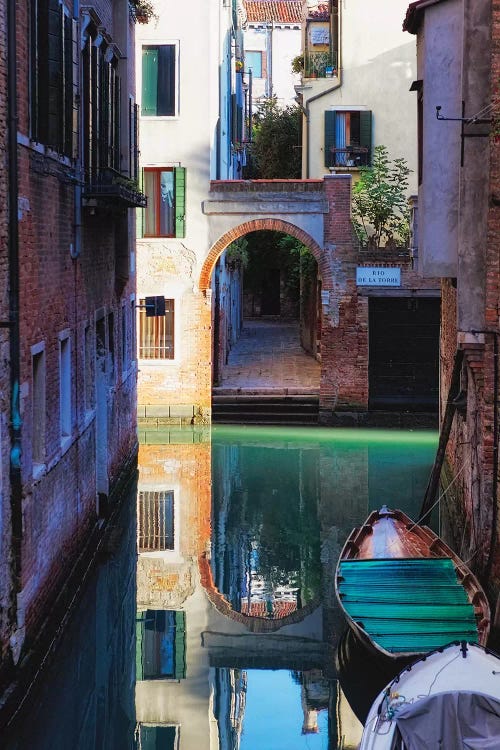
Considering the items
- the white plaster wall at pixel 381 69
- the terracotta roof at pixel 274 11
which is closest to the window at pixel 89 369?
the white plaster wall at pixel 381 69

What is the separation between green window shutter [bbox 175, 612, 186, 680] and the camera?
1106 centimetres

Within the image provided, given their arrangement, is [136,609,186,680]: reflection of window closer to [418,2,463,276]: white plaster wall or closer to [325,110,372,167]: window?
[418,2,463,276]: white plaster wall

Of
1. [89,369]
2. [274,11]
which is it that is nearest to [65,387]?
[89,369]

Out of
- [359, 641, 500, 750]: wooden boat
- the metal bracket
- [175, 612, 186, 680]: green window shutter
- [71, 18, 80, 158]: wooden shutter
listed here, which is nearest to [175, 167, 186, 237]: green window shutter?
[71, 18, 80, 158]: wooden shutter

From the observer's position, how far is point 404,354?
2538 cm

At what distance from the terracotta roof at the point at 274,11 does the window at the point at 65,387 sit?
40874 millimetres

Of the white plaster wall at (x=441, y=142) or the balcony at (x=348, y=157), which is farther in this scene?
the balcony at (x=348, y=157)

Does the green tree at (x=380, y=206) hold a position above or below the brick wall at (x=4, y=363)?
above

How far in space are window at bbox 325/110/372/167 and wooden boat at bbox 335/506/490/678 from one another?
1674 cm

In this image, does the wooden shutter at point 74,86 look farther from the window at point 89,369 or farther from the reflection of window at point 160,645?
the reflection of window at point 160,645

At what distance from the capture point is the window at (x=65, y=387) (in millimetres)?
12734

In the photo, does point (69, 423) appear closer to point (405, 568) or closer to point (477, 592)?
point (405, 568)

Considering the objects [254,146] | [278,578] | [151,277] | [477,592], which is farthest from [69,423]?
[254,146]

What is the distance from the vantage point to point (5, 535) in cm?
934
